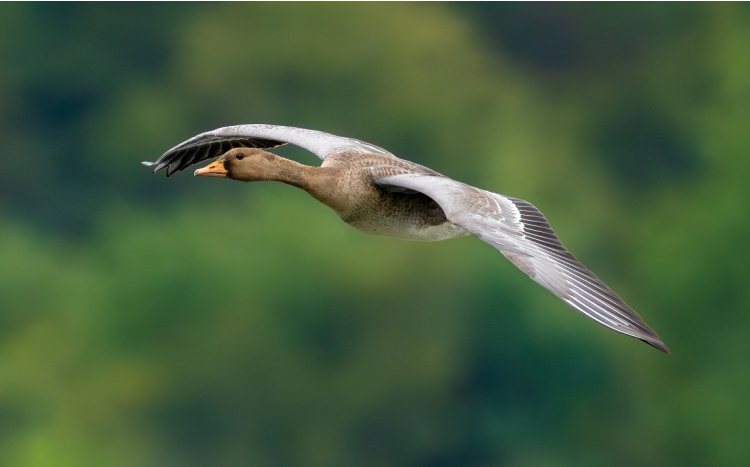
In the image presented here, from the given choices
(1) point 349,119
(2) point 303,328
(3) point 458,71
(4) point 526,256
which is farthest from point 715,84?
(4) point 526,256

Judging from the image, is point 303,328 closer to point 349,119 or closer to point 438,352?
point 438,352

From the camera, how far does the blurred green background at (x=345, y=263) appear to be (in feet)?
146

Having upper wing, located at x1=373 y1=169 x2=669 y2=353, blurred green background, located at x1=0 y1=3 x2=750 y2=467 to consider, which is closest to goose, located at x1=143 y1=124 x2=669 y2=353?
upper wing, located at x1=373 y1=169 x2=669 y2=353

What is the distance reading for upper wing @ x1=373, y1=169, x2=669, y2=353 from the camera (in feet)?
41.9

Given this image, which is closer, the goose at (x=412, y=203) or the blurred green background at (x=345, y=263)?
the goose at (x=412, y=203)

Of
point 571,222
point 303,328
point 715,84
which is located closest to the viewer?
point 303,328

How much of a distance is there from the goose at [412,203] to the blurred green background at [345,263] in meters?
25.9

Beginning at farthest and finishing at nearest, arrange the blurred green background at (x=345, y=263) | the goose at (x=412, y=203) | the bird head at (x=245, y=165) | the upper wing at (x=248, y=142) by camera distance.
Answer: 1. the blurred green background at (x=345, y=263)
2. the upper wing at (x=248, y=142)
3. the bird head at (x=245, y=165)
4. the goose at (x=412, y=203)

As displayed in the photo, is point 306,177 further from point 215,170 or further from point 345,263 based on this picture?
point 345,263

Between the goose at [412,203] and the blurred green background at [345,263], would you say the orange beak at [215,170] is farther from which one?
the blurred green background at [345,263]

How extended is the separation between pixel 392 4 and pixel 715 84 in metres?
16.5

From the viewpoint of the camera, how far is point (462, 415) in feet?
161

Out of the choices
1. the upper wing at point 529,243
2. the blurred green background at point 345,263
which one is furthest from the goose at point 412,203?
the blurred green background at point 345,263

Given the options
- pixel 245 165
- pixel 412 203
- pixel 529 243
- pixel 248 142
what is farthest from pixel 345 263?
pixel 529 243
